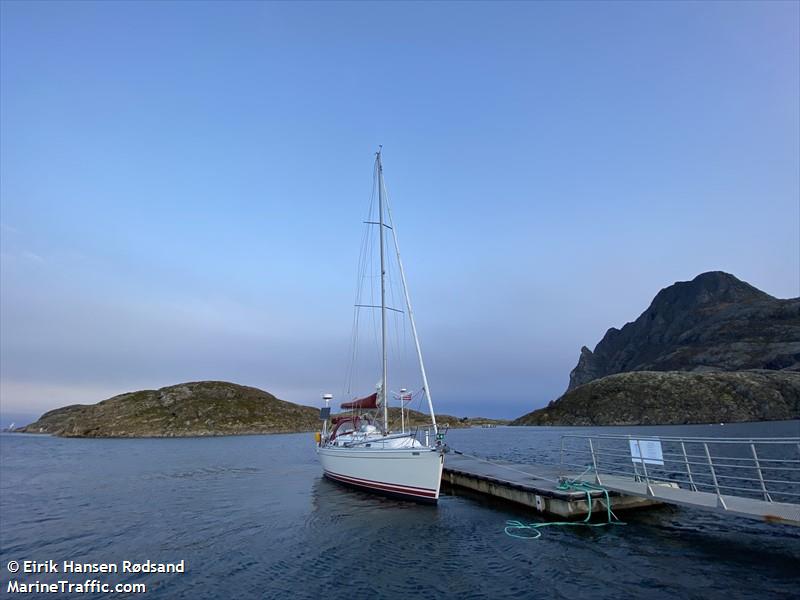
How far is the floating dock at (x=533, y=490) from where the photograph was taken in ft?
69.4

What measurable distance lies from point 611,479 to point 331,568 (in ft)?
54.6

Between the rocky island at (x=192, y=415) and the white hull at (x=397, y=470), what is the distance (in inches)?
4021

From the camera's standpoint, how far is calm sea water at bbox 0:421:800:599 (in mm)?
13797

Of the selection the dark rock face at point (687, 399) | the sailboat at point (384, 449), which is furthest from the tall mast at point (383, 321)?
the dark rock face at point (687, 399)

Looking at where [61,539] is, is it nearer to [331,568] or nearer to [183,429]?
[331,568]

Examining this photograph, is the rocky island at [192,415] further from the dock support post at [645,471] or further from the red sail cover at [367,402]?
the dock support post at [645,471]

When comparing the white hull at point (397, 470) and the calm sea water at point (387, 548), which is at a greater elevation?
the white hull at point (397, 470)

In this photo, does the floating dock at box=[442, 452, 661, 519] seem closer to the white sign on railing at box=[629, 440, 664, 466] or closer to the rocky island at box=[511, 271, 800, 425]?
the white sign on railing at box=[629, 440, 664, 466]

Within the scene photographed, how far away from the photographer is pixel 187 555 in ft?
60.4

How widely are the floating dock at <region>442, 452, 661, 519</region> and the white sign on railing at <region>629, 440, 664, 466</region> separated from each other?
84.9 inches

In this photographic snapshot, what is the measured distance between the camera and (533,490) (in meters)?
23.2

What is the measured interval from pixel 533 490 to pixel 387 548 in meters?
9.37

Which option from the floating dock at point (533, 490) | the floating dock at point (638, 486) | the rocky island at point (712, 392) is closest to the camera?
the floating dock at point (638, 486)

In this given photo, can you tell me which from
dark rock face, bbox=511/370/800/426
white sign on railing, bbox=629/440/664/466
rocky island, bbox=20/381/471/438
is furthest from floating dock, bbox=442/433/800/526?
dark rock face, bbox=511/370/800/426
